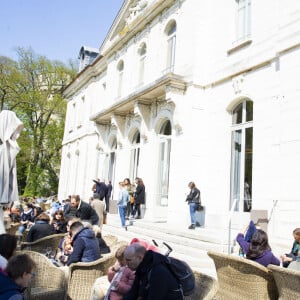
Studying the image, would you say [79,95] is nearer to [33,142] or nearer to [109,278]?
[33,142]

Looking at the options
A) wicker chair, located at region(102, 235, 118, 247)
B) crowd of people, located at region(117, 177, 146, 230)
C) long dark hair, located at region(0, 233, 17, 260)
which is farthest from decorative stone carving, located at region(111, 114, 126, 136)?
long dark hair, located at region(0, 233, 17, 260)

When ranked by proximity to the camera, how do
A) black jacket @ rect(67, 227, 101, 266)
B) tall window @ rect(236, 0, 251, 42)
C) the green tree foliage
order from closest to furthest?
black jacket @ rect(67, 227, 101, 266) → tall window @ rect(236, 0, 251, 42) → the green tree foliage

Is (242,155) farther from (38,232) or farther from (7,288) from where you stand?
(7,288)

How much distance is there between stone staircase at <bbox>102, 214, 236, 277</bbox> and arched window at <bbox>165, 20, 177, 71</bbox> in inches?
271

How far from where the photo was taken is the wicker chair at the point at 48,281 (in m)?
3.75

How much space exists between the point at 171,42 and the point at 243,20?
3927 millimetres

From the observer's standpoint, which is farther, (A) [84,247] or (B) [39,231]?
(B) [39,231]

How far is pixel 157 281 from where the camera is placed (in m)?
2.64

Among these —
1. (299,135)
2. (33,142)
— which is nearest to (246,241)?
(299,135)

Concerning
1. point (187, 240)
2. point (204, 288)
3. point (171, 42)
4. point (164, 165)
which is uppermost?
point (171, 42)

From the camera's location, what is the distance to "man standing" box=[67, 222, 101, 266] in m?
4.59

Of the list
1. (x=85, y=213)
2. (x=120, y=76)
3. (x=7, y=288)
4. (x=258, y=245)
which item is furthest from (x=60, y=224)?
(x=120, y=76)

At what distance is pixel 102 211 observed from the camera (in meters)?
10.1

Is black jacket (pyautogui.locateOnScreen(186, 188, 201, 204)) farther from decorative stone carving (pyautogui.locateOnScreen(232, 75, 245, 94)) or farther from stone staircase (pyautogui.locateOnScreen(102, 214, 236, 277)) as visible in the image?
decorative stone carving (pyautogui.locateOnScreen(232, 75, 245, 94))
